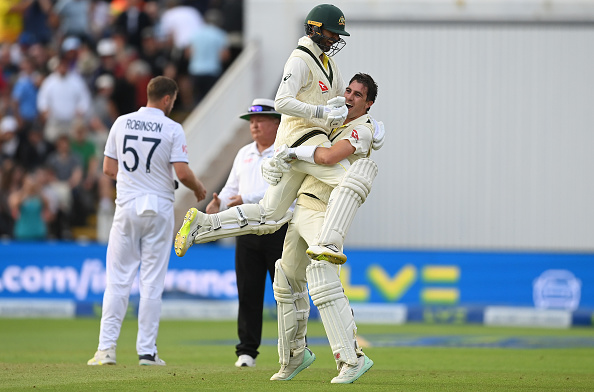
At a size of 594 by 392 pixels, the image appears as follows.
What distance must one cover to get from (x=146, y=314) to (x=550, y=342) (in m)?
5.63

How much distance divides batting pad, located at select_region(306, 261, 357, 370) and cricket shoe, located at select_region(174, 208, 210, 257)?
0.85 meters

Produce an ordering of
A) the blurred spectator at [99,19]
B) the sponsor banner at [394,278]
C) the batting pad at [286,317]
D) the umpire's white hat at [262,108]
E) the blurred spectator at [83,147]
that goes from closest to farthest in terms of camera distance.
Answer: the batting pad at [286,317]
the umpire's white hat at [262,108]
the sponsor banner at [394,278]
the blurred spectator at [83,147]
the blurred spectator at [99,19]

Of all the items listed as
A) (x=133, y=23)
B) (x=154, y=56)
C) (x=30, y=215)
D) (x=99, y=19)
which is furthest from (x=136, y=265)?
(x=99, y=19)

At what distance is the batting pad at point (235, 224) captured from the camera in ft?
23.6

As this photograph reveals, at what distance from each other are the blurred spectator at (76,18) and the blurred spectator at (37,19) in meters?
0.76

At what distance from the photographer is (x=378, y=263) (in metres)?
16.0

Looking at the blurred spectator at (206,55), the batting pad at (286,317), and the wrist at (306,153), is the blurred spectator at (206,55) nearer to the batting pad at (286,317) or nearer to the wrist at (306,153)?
the batting pad at (286,317)

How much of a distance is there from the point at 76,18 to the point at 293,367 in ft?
47.3

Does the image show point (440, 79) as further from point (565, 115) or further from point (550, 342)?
point (550, 342)

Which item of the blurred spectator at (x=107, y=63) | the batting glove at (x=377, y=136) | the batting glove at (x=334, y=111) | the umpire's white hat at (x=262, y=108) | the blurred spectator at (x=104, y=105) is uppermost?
the blurred spectator at (x=107, y=63)

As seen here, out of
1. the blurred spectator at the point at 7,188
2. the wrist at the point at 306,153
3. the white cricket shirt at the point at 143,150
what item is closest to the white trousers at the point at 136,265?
the white cricket shirt at the point at 143,150

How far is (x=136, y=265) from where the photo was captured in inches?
350

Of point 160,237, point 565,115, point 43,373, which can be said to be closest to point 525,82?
point 565,115

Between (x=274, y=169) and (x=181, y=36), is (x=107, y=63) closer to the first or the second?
(x=181, y=36)
